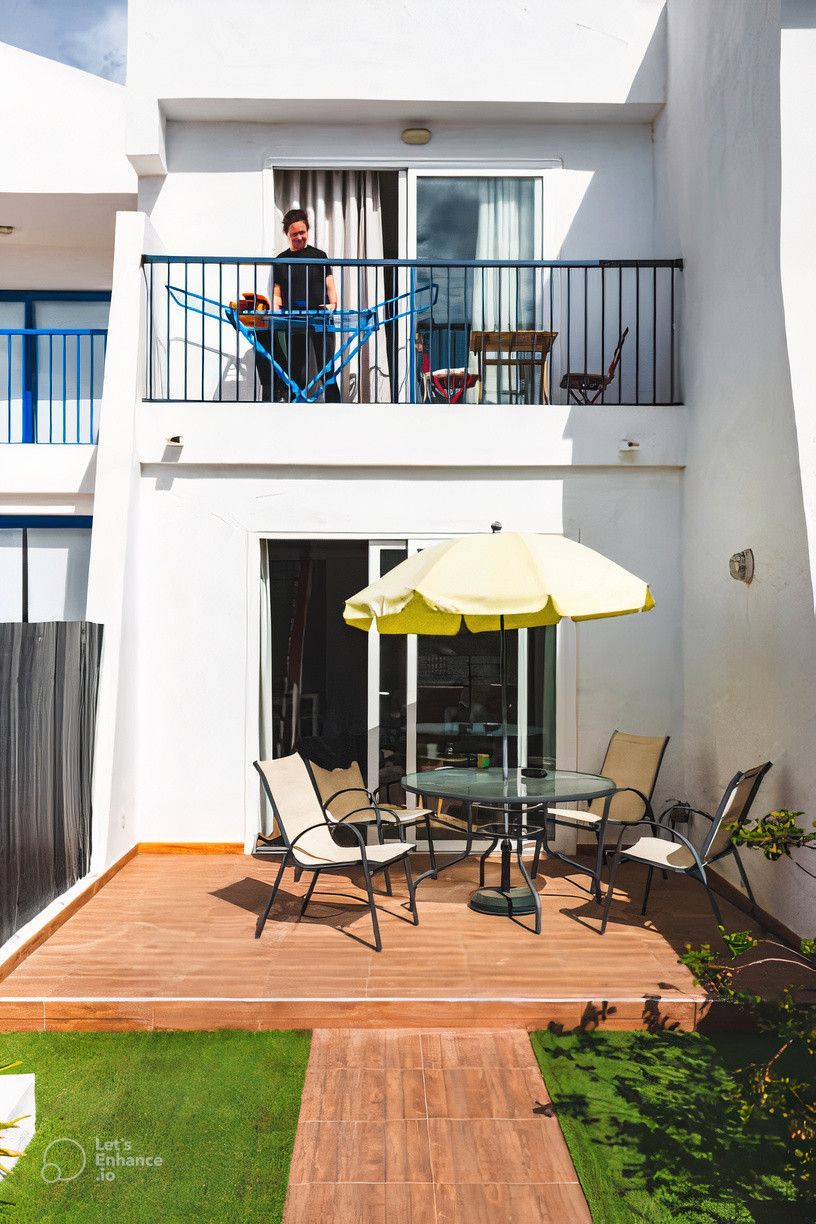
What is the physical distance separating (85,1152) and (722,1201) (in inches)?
82.3

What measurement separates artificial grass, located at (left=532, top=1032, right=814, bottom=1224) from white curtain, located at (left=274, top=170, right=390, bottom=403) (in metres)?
6.08

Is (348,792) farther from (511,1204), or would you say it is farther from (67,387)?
(67,387)

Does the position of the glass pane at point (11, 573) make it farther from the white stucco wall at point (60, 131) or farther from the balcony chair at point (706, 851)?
the balcony chair at point (706, 851)

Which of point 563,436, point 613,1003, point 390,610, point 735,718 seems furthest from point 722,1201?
point 563,436

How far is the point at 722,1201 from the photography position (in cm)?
312

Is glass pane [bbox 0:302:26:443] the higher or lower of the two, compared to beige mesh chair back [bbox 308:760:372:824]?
higher

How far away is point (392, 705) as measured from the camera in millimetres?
7633

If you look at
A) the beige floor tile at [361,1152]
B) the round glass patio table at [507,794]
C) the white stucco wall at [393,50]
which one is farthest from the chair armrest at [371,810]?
the white stucco wall at [393,50]

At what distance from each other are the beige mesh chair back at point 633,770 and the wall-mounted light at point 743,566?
1.31 m

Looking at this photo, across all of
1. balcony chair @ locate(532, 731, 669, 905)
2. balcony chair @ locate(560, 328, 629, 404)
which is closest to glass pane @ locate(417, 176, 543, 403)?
balcony chair @ locate(560, 328, 629, 404)

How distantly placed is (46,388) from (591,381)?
6047 mm

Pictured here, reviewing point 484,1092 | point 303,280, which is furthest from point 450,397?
point 484,1092

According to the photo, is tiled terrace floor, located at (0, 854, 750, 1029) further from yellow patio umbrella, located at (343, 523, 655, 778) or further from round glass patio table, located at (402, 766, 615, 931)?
yellow patio umbrella, located at (343, 523, 655, 778)

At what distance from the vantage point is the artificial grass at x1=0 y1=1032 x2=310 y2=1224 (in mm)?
3111
